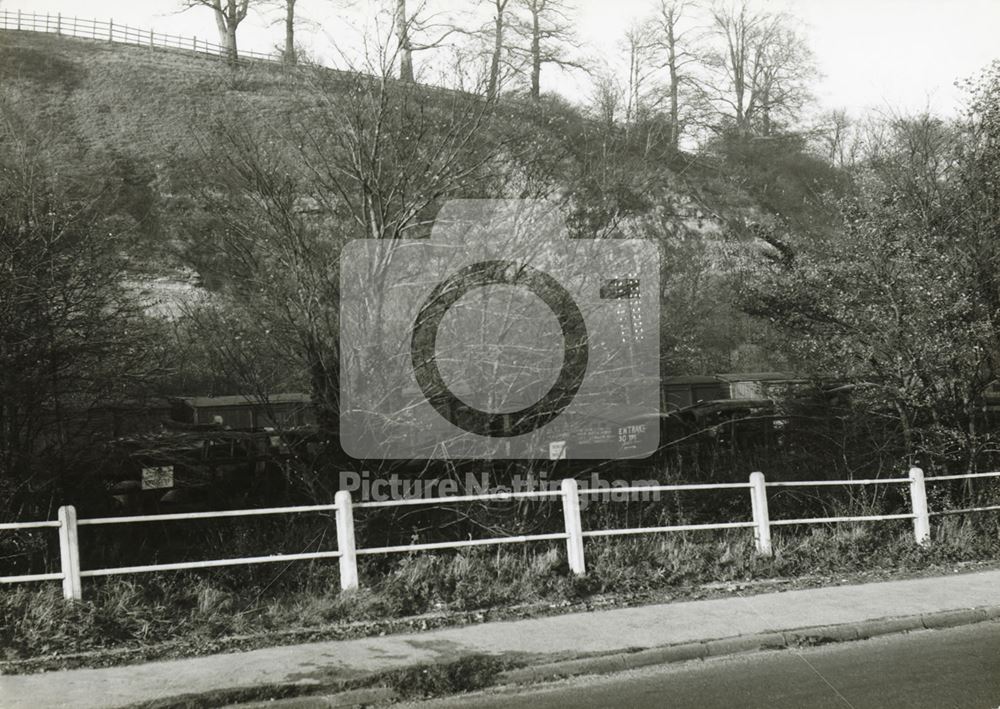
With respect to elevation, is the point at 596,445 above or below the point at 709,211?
below

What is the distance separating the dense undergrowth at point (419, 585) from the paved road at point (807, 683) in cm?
217

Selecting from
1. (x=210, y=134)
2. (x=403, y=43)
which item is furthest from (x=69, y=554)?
(x=403, y=43)

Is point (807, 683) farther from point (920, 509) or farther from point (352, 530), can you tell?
point (920, 509)

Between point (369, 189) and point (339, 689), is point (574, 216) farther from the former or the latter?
point (339, 689)

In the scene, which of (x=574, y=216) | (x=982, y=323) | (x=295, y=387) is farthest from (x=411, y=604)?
(x=982, y=323)

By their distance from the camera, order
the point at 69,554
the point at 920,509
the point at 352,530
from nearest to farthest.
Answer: the point at 69,554 → the point at 352,530 → the point at 920,509

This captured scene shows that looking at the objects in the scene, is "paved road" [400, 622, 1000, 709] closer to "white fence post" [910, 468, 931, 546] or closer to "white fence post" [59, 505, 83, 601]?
"white fence post" [59, 505, 83, 601]

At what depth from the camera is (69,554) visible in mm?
8164

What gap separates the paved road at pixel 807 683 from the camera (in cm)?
625

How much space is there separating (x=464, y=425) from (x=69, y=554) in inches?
194

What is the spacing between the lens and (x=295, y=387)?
11539 mm

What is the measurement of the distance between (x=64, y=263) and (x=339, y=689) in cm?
682

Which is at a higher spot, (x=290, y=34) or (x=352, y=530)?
(x=290, y=34)

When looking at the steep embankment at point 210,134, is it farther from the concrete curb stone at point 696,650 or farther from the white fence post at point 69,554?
the concrete curb stone at point 696,650
